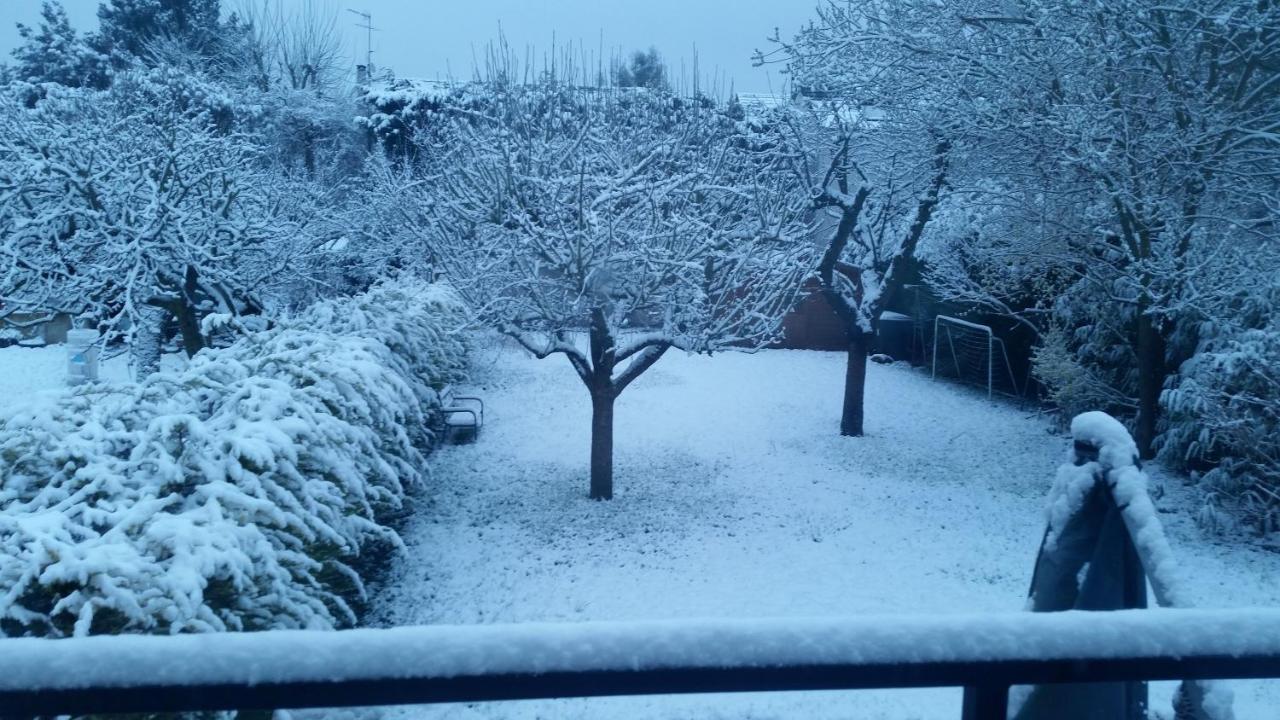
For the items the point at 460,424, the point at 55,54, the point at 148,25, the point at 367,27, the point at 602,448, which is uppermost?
the point at 367,27

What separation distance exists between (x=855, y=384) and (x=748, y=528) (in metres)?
4.01

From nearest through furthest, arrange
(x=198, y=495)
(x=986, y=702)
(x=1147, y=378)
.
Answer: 1. (x=986, y=702)
2. (x=198, y=495)
3. (x=1147, y=378)

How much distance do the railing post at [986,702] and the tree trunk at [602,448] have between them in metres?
7.48

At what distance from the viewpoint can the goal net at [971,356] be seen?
546 inches

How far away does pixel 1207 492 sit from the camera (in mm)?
7742

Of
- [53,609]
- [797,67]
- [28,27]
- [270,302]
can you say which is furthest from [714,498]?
[28,27]

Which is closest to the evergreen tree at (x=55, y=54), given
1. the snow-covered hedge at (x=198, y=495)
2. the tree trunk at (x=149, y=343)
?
the tree trunk at (x=149, y=343)

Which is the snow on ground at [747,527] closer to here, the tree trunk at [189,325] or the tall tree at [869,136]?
the tall tree at [869,136]

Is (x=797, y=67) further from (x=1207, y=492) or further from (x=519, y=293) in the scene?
(x=1207, y=492)

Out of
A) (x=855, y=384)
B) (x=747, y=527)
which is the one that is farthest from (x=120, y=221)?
(x=855, y=384)

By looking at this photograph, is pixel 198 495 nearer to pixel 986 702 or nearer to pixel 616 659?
pixel 616 659

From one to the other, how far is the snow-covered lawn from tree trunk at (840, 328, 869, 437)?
0.25 meters

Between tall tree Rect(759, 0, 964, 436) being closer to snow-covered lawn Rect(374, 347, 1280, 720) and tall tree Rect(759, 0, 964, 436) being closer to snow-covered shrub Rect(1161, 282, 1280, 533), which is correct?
snow-covered lawn Rect(374, 347, 1280, 720)

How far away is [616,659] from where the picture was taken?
0.93m
